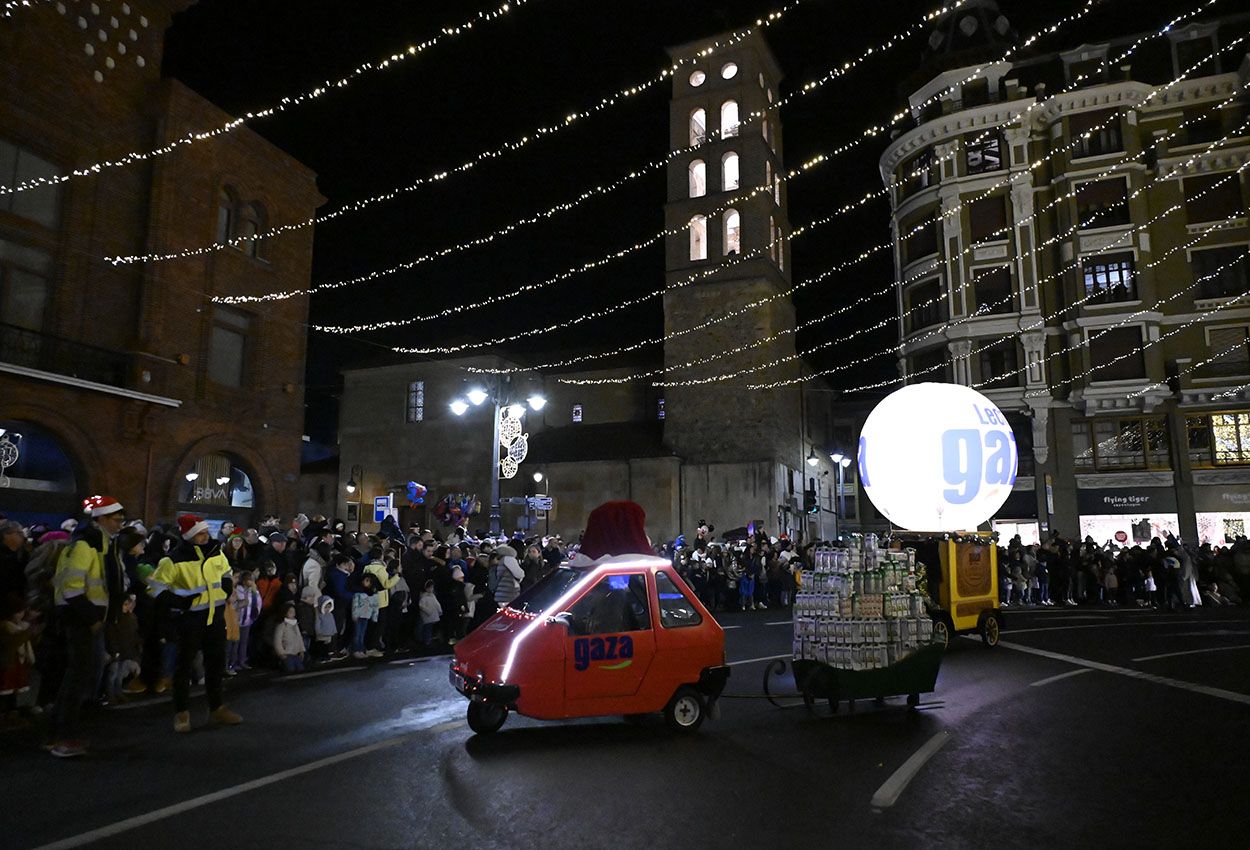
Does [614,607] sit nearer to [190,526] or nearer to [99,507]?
[190,526]

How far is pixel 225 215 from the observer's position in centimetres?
2228

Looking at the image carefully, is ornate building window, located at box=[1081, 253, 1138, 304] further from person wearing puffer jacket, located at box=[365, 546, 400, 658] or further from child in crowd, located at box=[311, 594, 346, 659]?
child in crowd, located at box=[311, 594, 346, 659]

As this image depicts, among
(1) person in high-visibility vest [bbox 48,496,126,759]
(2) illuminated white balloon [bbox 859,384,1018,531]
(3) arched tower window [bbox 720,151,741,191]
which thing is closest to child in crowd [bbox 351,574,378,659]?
(1) person in high-visibility vest [bbox 48,496,126,759]

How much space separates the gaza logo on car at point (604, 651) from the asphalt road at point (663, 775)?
0.67 metres

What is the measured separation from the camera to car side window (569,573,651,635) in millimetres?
7602

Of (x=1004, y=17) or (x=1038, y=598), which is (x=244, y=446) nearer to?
(x=1038, y=598)

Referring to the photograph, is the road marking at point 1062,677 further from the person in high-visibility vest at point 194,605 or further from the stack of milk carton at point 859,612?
the person in high-visibility vest at point 194,605

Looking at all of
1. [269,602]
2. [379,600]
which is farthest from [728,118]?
[269,602]

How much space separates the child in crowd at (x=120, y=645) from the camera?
8984mm

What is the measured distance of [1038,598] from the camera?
2334 cm

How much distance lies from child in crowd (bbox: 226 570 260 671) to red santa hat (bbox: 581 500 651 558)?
16.4ft

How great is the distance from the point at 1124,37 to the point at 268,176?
36260mm

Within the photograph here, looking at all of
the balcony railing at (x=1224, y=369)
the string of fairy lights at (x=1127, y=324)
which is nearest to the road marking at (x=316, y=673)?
the string of fairy lights at (x=1127, y=324)

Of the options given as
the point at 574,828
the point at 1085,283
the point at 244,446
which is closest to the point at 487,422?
the point at 244,446
